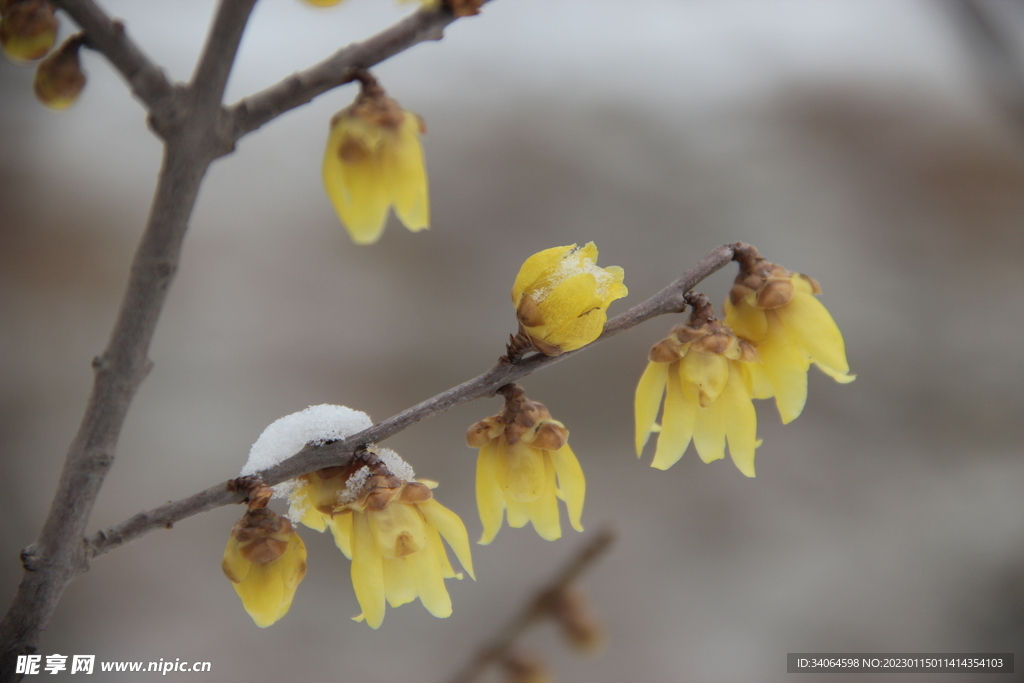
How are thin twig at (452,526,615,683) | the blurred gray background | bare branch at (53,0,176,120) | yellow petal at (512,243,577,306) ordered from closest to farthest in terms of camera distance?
1. bare branch at (53,0,176,120)
2. yellow petal at (512,243,577,306)
3. thin twig at (452,526,615,683)
4. the blurred gray background

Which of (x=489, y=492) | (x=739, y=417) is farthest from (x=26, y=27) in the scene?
(x=739, y=417)

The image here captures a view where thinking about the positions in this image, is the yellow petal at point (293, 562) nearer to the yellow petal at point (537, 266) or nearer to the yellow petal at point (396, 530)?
the yellow petal at point (396, 530)

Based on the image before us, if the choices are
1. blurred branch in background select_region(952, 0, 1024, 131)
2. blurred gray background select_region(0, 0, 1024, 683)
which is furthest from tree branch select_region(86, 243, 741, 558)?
blurred branch in background select_region(952, 0, 1024, 131)

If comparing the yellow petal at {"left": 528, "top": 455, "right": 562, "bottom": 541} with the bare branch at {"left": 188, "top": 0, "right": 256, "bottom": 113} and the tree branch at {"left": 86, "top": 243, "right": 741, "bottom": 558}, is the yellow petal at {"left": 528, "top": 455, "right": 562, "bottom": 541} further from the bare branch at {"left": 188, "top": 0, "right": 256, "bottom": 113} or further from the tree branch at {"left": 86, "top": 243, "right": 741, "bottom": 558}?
the bare branch at {"left": 188, "top": 0, "right": 256, "bottom": 113}

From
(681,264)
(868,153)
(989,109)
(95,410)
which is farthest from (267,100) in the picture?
(989,109)

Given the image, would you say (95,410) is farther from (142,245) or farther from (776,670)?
(776,670)

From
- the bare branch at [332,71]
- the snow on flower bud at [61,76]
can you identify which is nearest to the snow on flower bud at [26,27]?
the snow on flower bud at [61,76]
